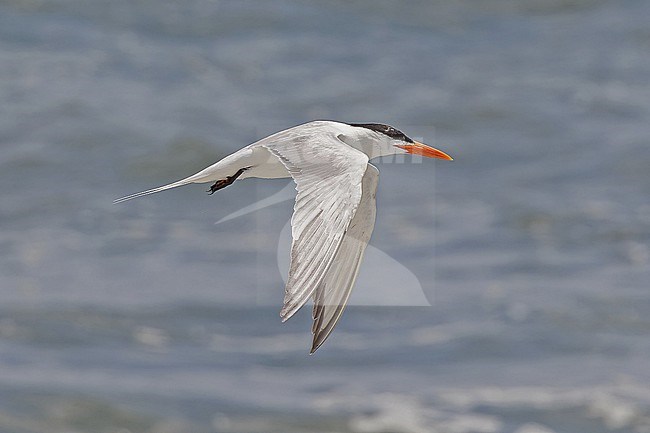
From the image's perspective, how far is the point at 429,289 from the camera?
20.7 m

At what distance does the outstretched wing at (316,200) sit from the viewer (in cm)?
524

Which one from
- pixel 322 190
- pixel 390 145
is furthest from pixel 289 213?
pixel 322 190

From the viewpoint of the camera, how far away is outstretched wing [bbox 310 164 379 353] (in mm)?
6688

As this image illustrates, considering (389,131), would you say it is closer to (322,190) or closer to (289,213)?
(322,190)

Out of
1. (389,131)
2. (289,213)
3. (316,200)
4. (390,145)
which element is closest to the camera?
(316,200)

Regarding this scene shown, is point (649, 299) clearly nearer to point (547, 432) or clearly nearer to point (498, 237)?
point (498, 237)

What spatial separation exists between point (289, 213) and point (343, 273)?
51.5 ft

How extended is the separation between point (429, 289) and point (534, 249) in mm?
3464

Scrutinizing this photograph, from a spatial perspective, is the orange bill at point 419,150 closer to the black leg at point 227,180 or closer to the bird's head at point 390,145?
the bird's head at point 390,145

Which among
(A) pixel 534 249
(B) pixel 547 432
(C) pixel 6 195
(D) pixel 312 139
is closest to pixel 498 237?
(A) pixel 534 249

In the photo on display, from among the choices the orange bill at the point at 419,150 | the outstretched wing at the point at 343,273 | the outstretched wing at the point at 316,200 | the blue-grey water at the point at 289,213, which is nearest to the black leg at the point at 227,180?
the outstretched wing at the point at 316,200

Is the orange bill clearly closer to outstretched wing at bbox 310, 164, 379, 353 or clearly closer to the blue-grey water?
outstretched wing at bbox 310, 164, 379, 353

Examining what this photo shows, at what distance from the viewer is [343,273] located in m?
6.91

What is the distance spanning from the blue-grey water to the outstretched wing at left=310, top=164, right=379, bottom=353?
955 centimetres
